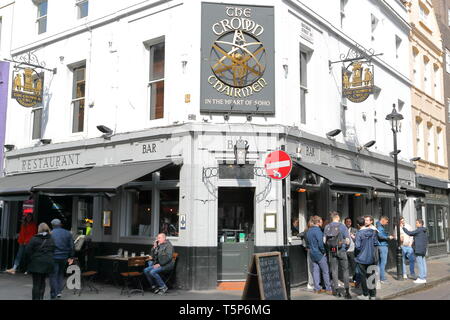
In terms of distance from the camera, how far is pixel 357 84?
14.6 meters

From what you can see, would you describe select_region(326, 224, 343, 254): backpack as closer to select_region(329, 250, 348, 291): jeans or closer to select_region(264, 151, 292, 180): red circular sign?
select_region(329, 250, 348, 291): jeans

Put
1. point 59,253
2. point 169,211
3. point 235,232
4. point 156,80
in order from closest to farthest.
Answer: point 59,253 → point 235,232 → point 169,211 → point 156,80

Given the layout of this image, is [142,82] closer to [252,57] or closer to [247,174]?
[252,57]

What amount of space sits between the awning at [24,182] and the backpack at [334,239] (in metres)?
7.39

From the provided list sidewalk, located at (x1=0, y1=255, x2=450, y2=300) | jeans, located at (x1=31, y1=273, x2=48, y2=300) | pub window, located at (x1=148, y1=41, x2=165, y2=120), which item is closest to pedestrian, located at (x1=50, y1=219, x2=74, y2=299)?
sidewalk, located at (x1=0, y1=255, x2=450, y2=300)

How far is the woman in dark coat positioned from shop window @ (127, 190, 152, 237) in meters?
3.52

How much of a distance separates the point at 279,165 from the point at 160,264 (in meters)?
3.87

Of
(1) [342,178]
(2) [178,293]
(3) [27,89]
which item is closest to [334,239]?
(1) [342,178]

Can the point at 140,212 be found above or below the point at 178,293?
above

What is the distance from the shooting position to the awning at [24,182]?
13.0 metres

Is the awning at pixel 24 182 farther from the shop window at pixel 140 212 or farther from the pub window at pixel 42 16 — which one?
the pub window at pixel 42 16

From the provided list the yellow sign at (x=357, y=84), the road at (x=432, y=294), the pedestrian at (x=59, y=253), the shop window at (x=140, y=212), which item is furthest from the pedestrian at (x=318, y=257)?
the pedestrian at (x=59, y=253)

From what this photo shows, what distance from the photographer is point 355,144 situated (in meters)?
16.1

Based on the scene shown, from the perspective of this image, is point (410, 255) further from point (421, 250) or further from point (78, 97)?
point (78, 97)
